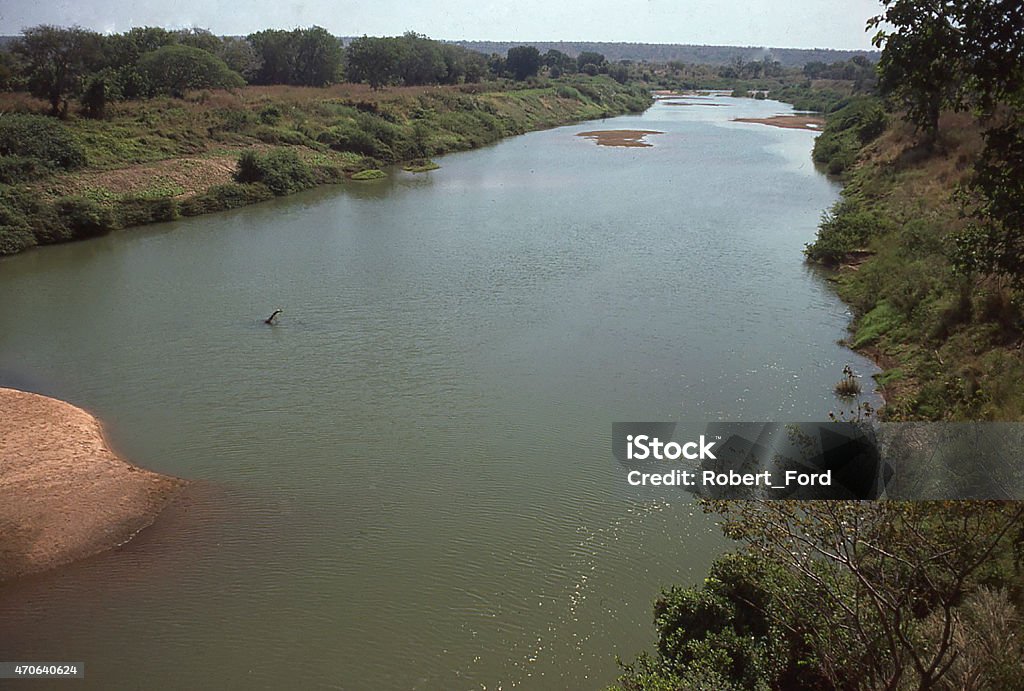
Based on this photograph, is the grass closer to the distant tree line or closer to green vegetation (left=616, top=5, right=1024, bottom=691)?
green vegetation (left=616, top=5, right=1024, bottom=691)

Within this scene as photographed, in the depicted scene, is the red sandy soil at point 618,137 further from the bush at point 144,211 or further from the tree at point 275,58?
the bush at point 144,211

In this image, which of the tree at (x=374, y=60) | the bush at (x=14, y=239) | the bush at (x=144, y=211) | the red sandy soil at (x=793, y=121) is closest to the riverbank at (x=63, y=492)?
the bush at (x=14, y=239)

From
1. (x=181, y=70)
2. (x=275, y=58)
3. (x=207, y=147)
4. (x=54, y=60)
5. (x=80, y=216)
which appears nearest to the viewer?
(x=80, y=216)

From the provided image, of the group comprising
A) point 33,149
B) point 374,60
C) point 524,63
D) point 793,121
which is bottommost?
point 33,149

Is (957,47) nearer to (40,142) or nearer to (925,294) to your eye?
(925,294)

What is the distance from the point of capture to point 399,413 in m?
12.6

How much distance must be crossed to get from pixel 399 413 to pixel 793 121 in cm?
6288

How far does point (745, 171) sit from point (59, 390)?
32013mm

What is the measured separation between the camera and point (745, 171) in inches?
1468

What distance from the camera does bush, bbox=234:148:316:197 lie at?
31906mm

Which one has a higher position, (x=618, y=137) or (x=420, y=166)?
(x=618, y=137)

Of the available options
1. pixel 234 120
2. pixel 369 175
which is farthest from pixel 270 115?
pixel 369 175

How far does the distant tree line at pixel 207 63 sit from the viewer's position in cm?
3488

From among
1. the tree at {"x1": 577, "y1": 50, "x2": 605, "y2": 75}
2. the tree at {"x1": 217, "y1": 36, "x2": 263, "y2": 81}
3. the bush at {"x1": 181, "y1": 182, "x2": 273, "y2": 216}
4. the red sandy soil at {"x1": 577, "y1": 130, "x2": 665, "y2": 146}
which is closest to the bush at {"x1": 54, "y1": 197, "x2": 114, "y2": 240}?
the bush at {"x1": 181, "y1": 182, "x2": 273, "y2": 216}
